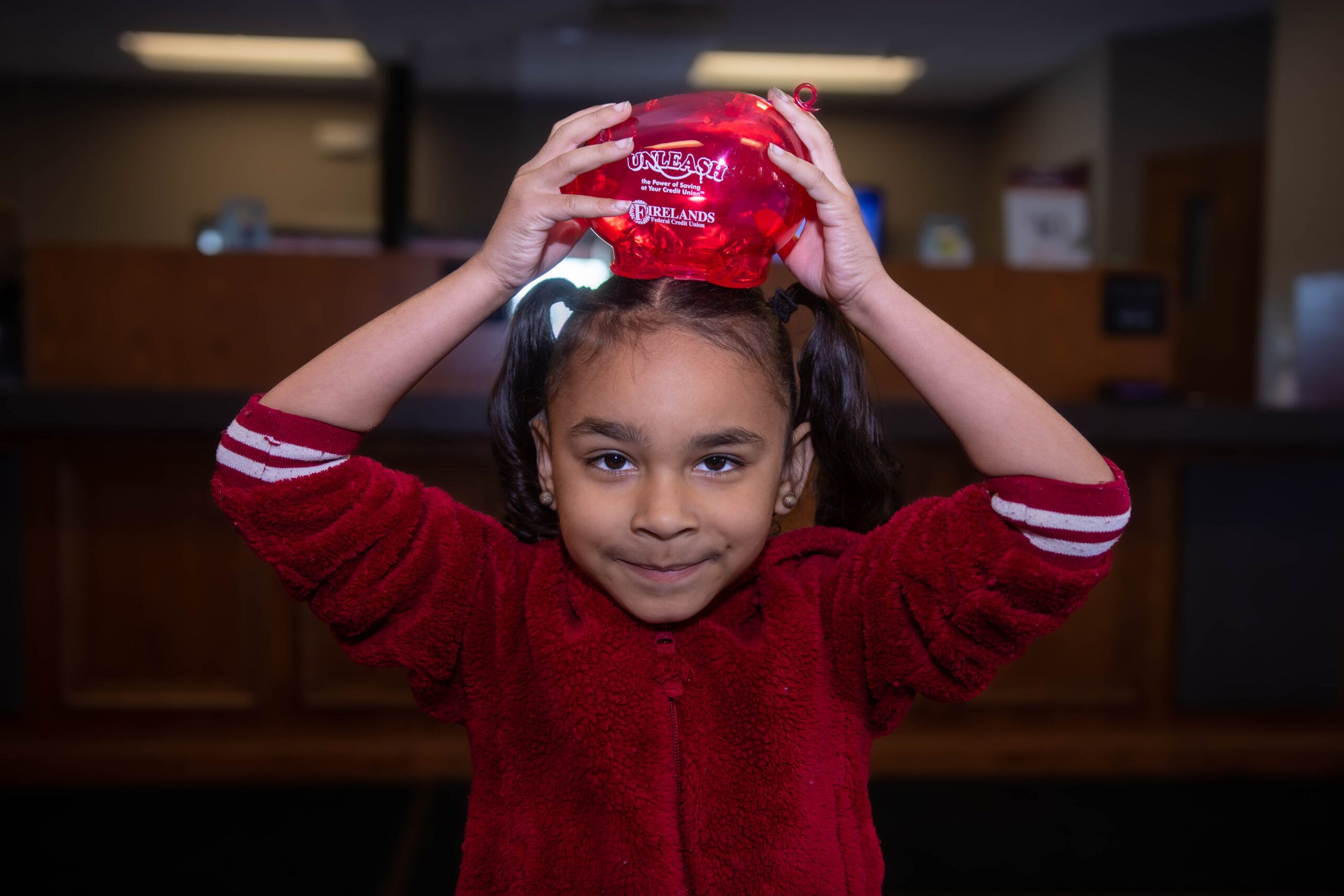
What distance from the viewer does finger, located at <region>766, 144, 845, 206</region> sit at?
62cm

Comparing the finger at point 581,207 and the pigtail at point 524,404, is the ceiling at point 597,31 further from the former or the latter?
the finger at point 581,207

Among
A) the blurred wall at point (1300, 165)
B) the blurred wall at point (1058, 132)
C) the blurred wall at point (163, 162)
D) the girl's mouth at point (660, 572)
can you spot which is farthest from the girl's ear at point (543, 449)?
the blurred wall at point (163, 162)

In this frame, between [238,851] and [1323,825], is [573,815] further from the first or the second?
[1323,825]

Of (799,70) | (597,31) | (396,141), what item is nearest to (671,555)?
(396,141)

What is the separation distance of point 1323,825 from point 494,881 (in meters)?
1.99

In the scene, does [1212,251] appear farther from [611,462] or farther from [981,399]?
[611,462]

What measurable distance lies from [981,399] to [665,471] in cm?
23

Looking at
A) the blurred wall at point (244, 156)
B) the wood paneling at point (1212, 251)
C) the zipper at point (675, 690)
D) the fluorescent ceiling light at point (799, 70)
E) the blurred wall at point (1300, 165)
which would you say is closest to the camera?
the zipper at point (675, 690)

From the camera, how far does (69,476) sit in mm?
2062

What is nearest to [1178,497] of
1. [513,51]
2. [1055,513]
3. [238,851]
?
[1055,513]

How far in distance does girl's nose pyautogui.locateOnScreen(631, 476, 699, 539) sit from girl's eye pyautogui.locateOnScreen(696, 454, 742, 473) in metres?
0.03

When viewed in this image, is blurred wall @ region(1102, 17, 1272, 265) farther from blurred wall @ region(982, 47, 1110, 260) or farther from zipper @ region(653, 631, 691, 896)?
zipper @ region(653, 631, 691, 896)

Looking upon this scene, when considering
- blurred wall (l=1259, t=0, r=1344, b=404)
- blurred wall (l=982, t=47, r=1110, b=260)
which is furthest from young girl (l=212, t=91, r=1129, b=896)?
blurred wall (l=982, t=47, r=1110, b=260)

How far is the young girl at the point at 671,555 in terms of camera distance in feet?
2.20
